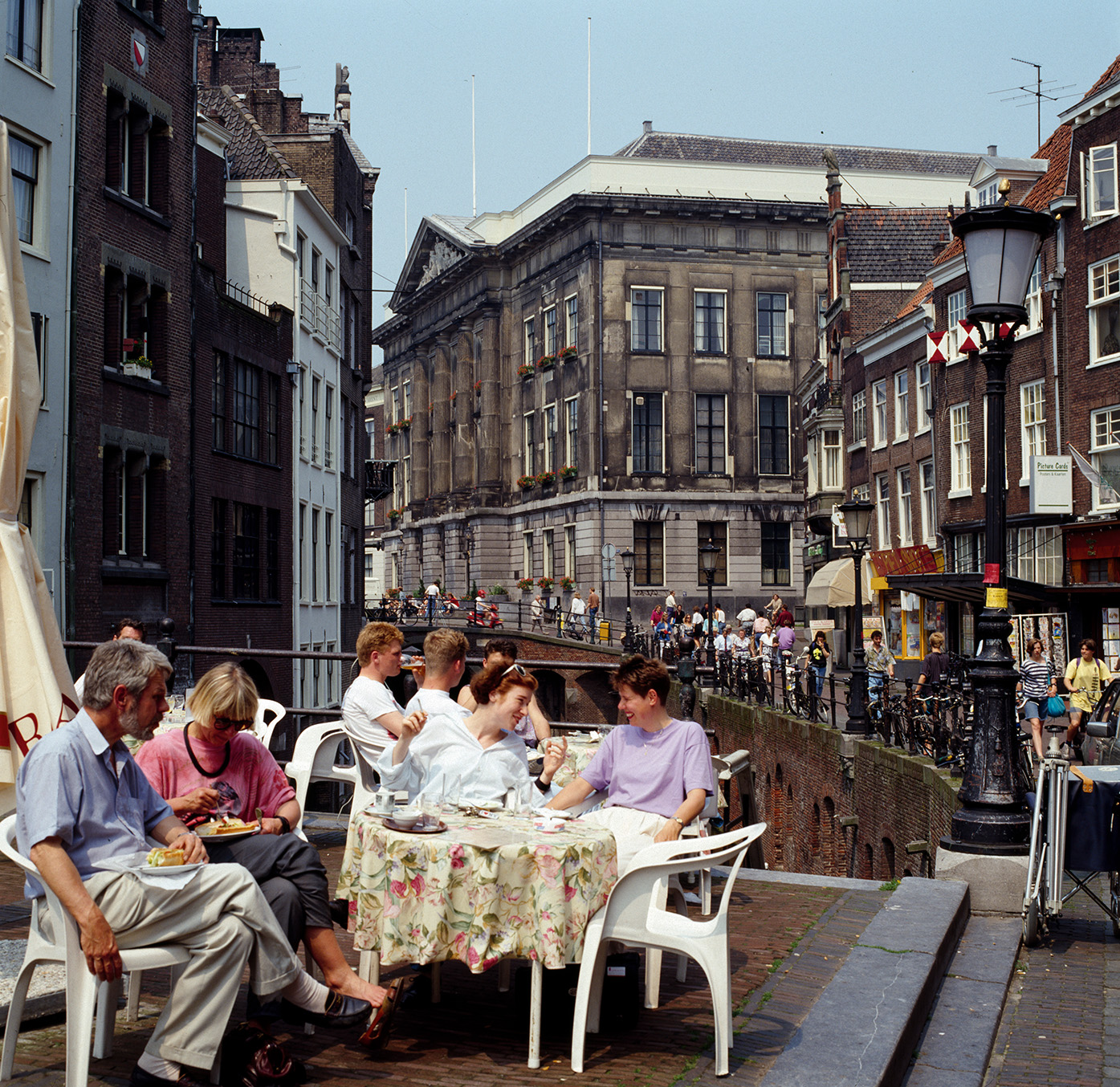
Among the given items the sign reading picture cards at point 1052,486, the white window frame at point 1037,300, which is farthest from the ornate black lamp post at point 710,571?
the white window frame at point 1037,300

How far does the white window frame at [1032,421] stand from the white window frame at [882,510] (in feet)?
27.8

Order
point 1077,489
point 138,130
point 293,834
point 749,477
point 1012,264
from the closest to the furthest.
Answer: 1. point 293,834
2. point 1012,264
3. point 138,130
4. point 1077,489
5. point 749,477

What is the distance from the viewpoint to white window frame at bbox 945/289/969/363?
3247cm

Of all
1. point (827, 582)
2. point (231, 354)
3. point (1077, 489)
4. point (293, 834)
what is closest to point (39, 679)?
point (293, 834)

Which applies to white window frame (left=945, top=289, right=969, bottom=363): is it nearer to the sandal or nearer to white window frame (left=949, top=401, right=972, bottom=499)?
white window frame (left=949, top=401, right=972, bottom=499)

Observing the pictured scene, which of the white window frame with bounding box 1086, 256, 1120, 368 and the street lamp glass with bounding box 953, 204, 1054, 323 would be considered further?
the white window frame with bounding box 1086, 256, 1120, 368

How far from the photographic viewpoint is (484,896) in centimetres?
510

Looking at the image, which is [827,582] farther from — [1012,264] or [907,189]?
[1012,264]

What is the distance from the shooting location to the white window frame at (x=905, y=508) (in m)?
36.1

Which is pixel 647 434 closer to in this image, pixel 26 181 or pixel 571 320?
pixel 571 320

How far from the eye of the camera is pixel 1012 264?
894cm

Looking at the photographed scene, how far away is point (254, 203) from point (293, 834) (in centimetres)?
2795

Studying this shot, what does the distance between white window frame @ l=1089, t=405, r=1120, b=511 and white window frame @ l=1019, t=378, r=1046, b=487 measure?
1.98 meters

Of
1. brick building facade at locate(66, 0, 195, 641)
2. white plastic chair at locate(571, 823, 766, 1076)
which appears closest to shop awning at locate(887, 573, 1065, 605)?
brick building facade at locate(66, 0, 195, 641)
